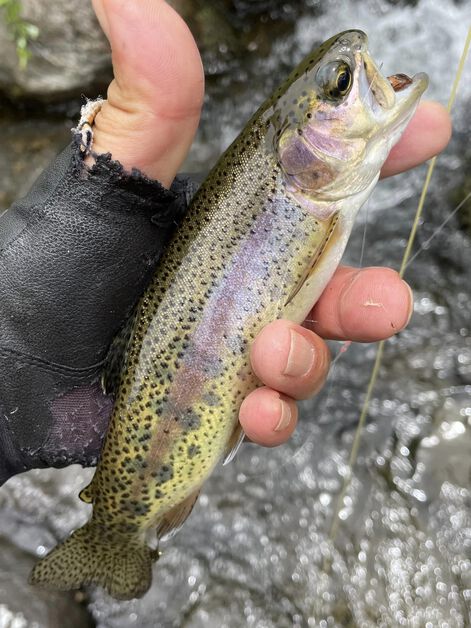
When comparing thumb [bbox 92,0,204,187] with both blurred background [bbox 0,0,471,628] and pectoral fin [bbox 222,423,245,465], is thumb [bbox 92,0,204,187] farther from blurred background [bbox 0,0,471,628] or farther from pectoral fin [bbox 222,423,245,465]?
blurred background [bbox 0,0,471,628]

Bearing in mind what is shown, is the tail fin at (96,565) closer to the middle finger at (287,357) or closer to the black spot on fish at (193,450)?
the black spot on fish at (193,450)

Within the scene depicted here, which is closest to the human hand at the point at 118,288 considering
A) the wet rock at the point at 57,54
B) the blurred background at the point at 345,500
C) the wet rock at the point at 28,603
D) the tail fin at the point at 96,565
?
the tail fin at the point at 96,565

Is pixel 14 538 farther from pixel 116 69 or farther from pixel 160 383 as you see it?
pixel 116 69

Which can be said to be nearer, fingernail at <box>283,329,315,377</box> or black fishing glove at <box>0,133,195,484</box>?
fingernail at <box>283,329,315,377</box>

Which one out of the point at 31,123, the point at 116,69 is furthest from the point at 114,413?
the point at 31,123

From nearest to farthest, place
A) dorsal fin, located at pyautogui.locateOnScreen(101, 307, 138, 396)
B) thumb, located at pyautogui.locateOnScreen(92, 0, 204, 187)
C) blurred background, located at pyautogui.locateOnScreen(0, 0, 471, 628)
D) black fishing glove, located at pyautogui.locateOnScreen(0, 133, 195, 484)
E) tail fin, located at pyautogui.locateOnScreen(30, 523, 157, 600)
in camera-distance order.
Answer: thumb, located at pyautogui.locateOnScreen(92, 0, 204, 187) < black fishing glove, located at pyautogui.locateOnScreen(0, 133, 195, 484) < dorsal fin, located at pyautogui.locateOnScreen(101, 307, 138, 396) < tail fin, located at pyautogui.locateOnScreen(30, 523, 157, 600) < blurred background, located at pyautogui.locateOnScreen(0, 0, 471, 628)

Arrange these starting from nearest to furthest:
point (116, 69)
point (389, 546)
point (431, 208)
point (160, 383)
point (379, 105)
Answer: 1. point (116, 69)
2. point (379, 105)
3. point (160, 383)
4. point (389, 546)
5. point (431, 208)

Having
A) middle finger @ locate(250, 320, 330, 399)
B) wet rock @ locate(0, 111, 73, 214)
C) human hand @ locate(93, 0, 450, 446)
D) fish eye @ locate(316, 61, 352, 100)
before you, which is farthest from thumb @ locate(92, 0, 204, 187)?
wet rock @ locate(0, 111, 73, 214)
